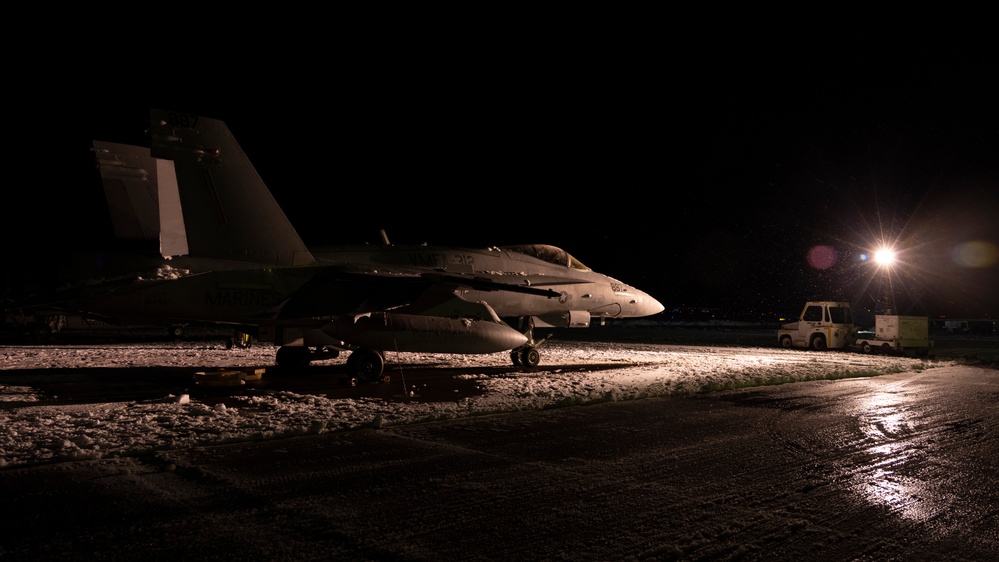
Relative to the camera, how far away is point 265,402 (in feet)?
30.2

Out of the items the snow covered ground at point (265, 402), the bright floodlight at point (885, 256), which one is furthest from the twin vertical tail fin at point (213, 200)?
the bright floodlight at point (885, 256)

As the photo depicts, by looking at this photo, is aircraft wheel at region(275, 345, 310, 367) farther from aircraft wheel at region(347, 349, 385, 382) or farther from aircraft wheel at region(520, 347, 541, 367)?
aircraft wheel at region(520, 347, 541, 367)

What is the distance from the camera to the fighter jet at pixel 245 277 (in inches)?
448

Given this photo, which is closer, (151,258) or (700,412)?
(700,412)

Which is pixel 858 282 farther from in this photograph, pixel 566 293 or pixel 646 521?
pixel 646 521

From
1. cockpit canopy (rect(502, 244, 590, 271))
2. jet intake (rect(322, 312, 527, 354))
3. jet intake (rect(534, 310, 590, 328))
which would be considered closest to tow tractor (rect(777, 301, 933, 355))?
jet intake (rect(534, 310, 590, 328))

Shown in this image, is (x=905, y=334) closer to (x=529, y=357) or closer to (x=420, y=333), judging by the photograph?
(x=529, y=357)

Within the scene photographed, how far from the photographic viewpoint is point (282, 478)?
5.22m

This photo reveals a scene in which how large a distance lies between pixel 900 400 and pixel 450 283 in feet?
27.2

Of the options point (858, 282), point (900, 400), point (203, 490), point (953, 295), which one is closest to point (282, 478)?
point (203, 490)

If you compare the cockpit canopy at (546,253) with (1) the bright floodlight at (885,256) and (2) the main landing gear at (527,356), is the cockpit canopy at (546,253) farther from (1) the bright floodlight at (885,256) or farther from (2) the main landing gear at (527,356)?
(1) the bright floodlight at (885,256)

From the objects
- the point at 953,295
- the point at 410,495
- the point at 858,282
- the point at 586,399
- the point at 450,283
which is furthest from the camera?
the point at 858,282

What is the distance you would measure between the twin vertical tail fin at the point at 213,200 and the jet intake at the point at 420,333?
165cm

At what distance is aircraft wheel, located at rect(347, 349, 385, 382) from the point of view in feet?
39.5
